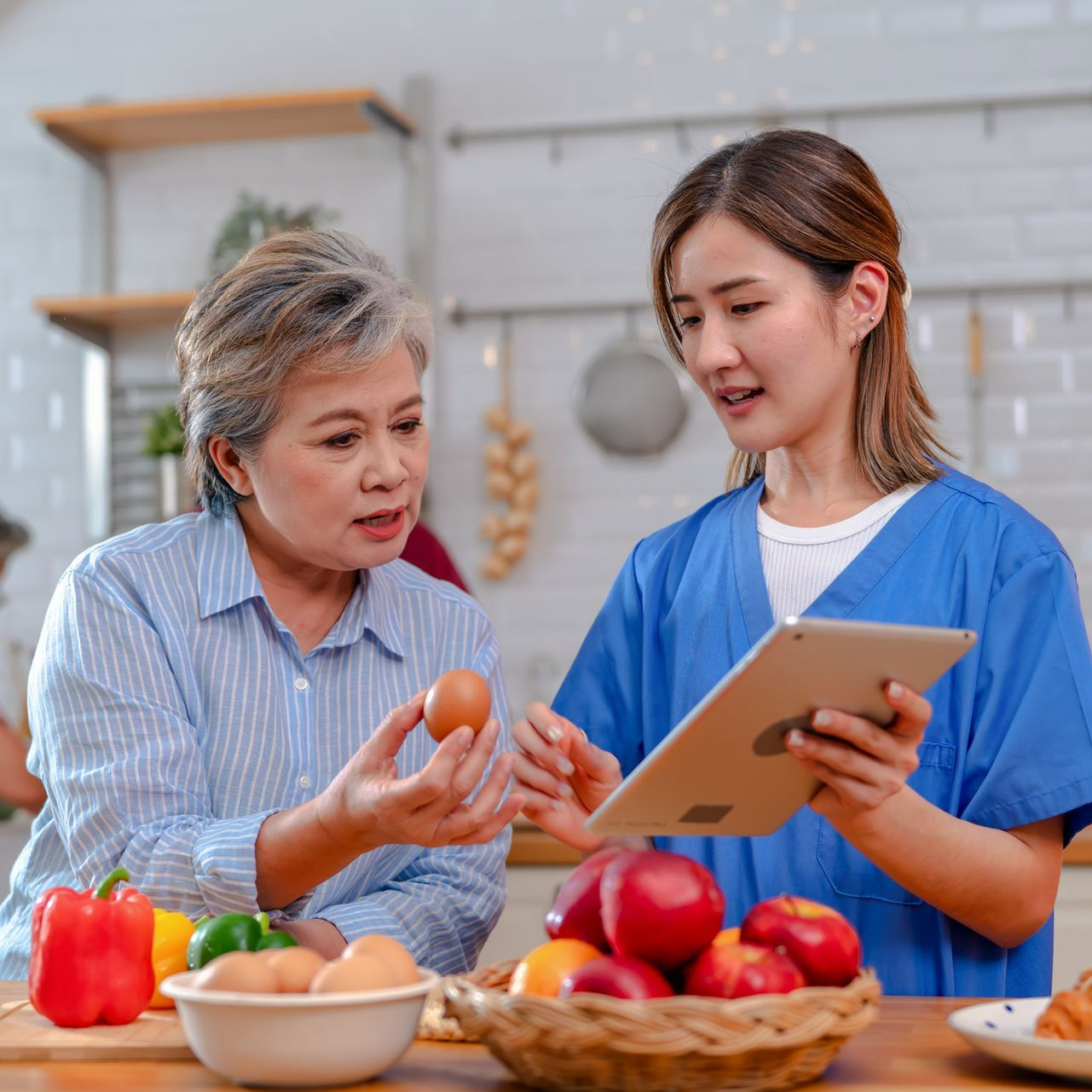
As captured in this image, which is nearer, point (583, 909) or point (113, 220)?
point (583, 909)

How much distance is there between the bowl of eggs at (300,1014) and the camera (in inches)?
40.8

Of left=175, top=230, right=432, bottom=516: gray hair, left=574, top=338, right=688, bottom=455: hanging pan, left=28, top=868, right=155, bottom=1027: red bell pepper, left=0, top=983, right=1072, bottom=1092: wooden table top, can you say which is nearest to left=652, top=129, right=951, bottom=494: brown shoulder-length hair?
left=175, top=230, right=432, bottom=516: gray hair

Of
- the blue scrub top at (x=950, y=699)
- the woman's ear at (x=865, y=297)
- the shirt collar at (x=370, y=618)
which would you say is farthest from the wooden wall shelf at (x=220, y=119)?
the blue scrub top at (x=950, y=699)

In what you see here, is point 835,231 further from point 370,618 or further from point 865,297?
point 370,618

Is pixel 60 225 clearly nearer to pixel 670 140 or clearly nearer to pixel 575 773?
pixel 670 140

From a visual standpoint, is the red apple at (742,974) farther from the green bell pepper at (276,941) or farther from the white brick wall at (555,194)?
the white brick wall at (555,194)

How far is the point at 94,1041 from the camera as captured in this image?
1.20 m

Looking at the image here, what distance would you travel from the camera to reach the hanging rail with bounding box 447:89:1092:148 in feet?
11.8


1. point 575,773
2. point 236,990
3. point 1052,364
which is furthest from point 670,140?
point 236,990

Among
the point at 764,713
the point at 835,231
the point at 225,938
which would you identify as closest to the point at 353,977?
the point at 225,938

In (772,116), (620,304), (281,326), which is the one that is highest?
(772,116)

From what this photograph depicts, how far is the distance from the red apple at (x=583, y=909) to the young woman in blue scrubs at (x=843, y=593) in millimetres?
308

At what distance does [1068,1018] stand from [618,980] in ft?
1.08

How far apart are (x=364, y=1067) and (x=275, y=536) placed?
833 mm
